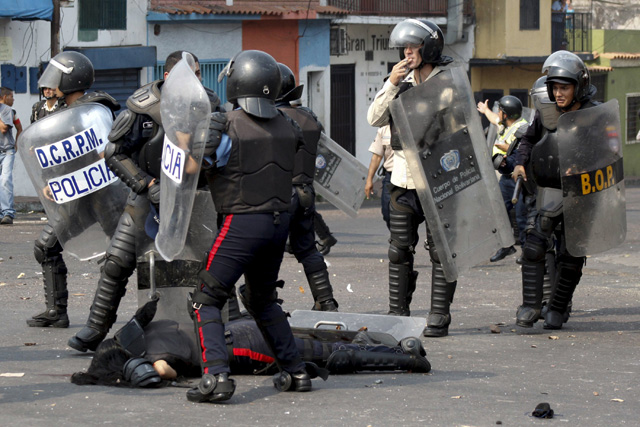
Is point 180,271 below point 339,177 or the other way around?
the other way around

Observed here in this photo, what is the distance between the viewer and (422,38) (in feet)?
22.3

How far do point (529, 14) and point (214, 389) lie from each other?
27.6m

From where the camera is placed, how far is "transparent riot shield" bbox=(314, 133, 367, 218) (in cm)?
1093

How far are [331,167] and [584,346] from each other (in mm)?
4504

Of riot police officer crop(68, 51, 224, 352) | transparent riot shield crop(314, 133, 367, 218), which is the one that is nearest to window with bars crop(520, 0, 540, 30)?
transparent riot shield crop(314, 133, 367, 218)

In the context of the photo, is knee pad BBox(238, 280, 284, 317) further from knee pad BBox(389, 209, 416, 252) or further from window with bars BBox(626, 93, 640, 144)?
window with bars BBox(626, 93, 640, 144)

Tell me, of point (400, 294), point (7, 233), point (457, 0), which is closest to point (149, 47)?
point (7, 233)

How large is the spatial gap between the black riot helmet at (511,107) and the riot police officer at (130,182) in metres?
5.93

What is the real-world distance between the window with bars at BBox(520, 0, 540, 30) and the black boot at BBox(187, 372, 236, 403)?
89.2 ft

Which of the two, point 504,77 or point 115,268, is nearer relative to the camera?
point 115,268

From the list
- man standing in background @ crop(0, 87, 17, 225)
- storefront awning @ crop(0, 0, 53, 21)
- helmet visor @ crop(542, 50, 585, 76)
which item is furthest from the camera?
storefront awning @ crop(0, 0, 53, 21)

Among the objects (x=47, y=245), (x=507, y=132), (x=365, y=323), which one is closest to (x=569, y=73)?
(x=365, y=323)

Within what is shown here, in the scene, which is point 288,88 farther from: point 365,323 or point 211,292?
point 211,292

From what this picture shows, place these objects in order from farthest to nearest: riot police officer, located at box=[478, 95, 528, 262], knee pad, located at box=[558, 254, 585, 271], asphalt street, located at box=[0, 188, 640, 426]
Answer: riot police officer, located at box=[478, 95, 528, 262]
knee pad, located at box=[558, 254, 585, 271]
asphalt street, located at box=[0, 188, 640, 426]
